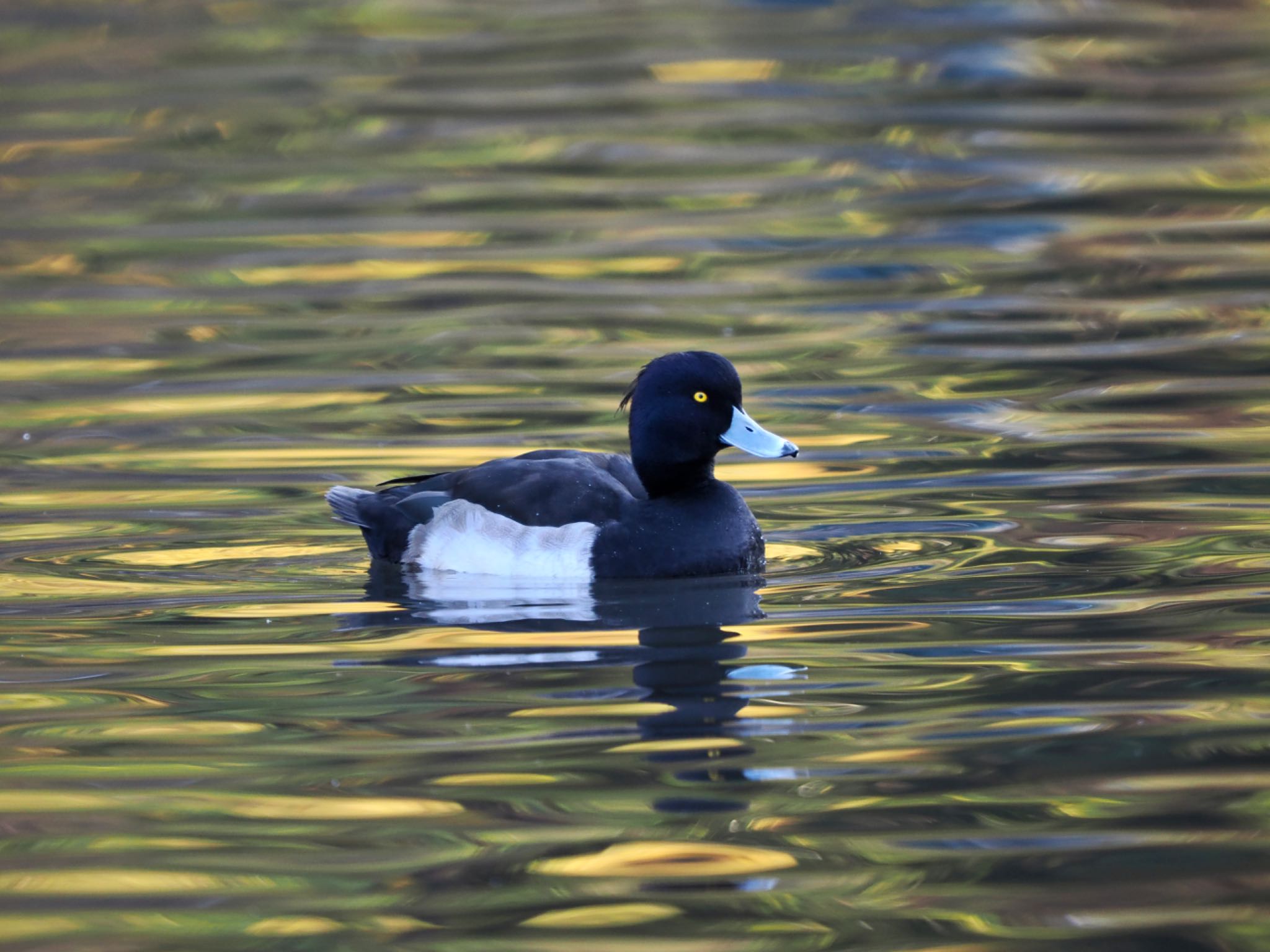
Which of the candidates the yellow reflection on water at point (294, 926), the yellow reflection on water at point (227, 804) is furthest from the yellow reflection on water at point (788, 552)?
the yellow reflection on water at point (294, 926)

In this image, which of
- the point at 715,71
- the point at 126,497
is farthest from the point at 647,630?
the point at 715,71

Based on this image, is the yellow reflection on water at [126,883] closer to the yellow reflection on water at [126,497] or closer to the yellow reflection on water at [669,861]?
the yellow reflection on water at [669,861]

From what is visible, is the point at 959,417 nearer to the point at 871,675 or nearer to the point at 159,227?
the point at 871,675

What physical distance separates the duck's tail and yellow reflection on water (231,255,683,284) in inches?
200

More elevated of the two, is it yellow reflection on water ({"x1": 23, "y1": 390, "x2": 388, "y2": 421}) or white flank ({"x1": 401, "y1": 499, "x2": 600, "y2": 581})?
yellow reflection on water ({"x1": 23, "y1": 390, "x2": 388, "y2": 421})

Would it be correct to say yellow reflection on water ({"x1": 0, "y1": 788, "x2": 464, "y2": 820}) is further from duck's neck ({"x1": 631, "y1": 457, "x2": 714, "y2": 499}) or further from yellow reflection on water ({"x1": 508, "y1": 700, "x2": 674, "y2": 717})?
duck's neck ({"x1": 631, "y1": 457, "x2": 714, "y2": 499})

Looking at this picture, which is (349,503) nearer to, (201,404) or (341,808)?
(201,404)

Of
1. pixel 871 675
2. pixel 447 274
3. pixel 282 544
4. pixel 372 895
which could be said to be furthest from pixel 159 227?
pixel 372 895

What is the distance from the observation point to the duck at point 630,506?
26.7 ft

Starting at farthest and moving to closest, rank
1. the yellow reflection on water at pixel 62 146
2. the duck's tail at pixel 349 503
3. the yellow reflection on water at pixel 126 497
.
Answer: the yellow reflection on water at pixel 62 146 < the yellow reflection on water at pixel 126 497 < the duck's tail at pixel 349 503

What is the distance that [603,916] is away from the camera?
4.88 m

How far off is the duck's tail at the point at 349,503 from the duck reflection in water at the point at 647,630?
0.24 m

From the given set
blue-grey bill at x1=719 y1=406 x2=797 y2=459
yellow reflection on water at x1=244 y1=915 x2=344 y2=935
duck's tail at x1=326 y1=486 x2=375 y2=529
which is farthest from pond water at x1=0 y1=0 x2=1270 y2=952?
blue-grey bill at x1=719 y1=406 x2=797 y2=459

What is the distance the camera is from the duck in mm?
8141
